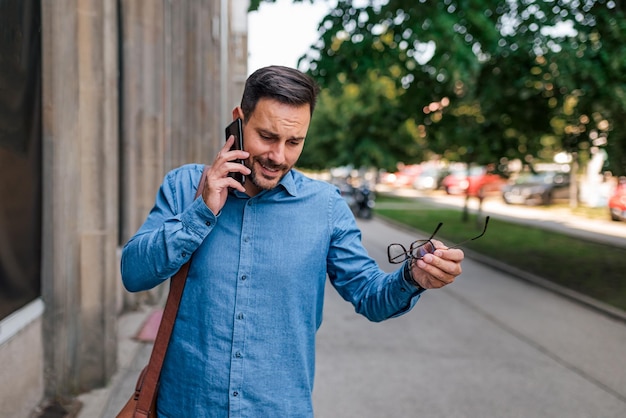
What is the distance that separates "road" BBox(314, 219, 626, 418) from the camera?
5703 millimetres

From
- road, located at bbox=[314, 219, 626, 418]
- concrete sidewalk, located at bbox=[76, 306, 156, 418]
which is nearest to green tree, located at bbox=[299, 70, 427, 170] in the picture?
road, located at bbox=[314, 219, 626, 418]

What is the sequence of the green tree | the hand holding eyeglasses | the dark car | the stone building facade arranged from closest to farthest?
the hand holding eyeglasses, the stone building facade, the dark car, the green tree

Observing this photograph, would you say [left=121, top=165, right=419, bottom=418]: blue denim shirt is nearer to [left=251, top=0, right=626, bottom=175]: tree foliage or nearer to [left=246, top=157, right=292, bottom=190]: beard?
[left=246, top=157, right=292, bottom=190]: beard

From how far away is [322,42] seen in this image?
11.7m

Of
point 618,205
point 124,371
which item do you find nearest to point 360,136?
point 618,205

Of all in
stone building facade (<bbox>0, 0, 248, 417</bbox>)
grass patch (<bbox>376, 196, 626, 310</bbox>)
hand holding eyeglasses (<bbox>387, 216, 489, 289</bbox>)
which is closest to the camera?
hand holding eyeglasses (<bbox>387, 216, 489, 289</bbox>)

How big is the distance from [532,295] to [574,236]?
34.5ft

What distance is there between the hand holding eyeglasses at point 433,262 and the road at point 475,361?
11.6ft

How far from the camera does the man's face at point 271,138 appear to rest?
227cm

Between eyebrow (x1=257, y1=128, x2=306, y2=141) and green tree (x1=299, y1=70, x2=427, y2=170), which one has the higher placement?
green tree (x1=299, y1=70, x2=427, y2=170)

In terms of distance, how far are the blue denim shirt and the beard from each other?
0.16ft

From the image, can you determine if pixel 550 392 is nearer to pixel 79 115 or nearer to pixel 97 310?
pixel 97 310

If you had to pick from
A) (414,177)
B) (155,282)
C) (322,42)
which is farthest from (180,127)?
(414,177)

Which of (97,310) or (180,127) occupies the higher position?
(180,127)
